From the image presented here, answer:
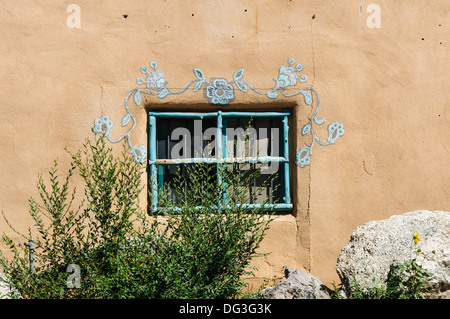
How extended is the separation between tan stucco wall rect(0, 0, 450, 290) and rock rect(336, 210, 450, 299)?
0.69 m

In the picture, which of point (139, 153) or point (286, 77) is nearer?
point (139, 153)

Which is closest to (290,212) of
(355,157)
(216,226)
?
(355,157)

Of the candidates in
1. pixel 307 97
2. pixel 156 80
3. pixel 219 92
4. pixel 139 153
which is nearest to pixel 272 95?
pixel 307 97

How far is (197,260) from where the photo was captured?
3891 millimetres

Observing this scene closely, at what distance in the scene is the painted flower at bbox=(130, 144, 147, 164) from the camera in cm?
489

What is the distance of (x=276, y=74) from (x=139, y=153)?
142cm

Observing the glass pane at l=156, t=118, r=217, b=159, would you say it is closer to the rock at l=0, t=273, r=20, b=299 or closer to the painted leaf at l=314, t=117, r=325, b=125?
the painted leaf at l=314, t=117, r=325, b=125

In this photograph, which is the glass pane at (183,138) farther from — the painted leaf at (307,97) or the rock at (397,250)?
the rock at (397,250)

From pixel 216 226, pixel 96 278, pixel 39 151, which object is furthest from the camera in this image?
pixel 39 151

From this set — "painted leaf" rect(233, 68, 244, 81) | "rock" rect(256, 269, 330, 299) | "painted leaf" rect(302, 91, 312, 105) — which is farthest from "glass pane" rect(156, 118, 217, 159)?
"rock" rect(256, 269, 330, 299)

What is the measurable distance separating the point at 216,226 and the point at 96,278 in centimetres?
94

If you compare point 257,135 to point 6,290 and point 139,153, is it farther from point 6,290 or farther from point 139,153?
point 6,290

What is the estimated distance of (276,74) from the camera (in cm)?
500

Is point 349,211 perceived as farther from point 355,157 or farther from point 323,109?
point 323,109
